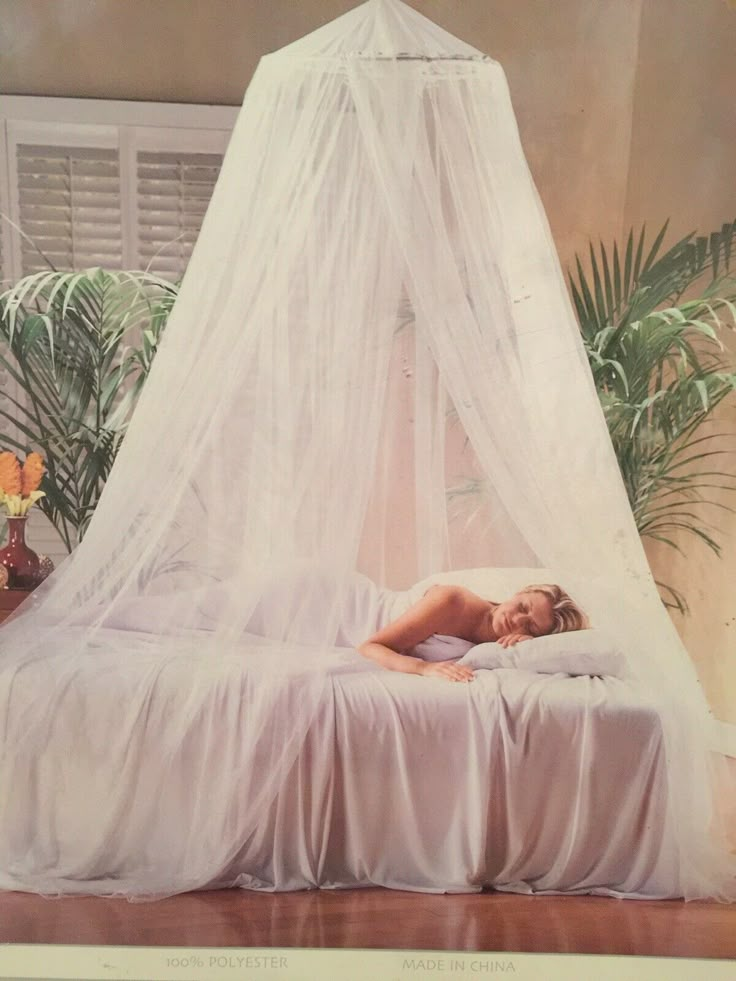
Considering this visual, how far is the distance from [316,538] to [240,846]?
2.14 feet

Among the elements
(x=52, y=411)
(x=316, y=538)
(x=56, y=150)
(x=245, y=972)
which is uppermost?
(x=56, y=150)

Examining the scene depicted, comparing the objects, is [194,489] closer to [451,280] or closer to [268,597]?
[268,597]

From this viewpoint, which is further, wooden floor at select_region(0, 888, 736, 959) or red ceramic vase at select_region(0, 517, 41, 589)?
red ceramic vase at select_region(0, 517, 41, 589)

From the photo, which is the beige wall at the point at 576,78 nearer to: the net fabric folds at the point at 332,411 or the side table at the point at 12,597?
the net fabric folds at the point at 332,411

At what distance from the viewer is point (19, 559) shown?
235 centimetres

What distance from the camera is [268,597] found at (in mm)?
2219

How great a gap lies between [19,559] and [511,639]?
113cm

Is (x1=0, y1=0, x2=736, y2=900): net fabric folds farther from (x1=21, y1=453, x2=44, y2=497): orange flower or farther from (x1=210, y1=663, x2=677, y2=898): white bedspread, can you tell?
(x1=21, y1=453, x2=44, y2=497): orange flower

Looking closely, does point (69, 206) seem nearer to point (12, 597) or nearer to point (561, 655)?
point (12, 597)

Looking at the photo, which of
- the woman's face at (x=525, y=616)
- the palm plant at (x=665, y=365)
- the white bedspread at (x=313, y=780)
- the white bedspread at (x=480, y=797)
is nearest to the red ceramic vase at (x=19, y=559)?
the white bedspread at (x=313, y=780)

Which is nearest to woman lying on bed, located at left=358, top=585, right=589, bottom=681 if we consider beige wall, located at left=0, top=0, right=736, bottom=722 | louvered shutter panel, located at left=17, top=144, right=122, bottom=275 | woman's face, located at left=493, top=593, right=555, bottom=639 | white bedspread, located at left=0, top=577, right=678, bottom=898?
woman's face, located at left=493, top=593, right=555, bottom=639

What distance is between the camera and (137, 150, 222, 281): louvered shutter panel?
2.31 m

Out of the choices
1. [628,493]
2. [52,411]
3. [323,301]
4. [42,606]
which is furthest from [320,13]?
[42,606]

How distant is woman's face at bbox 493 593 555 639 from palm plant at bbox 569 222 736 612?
0.30m
